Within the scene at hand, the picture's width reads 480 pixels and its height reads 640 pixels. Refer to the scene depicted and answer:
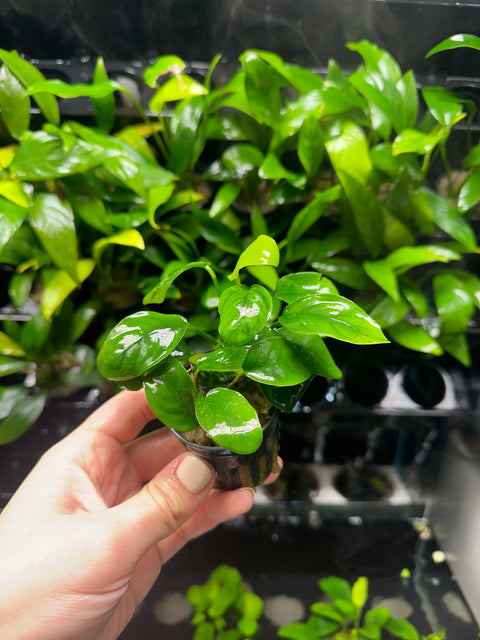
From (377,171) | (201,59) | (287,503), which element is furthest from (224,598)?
(201,59)

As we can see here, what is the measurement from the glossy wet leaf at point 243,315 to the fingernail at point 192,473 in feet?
0.78

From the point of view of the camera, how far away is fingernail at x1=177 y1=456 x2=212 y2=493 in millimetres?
581

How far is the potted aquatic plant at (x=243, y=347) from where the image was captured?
425 millimetres

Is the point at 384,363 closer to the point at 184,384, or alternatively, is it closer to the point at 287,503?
the point at 287,503

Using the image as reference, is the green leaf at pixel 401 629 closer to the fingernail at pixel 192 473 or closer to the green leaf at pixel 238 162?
the fingernail at pixel 192 473

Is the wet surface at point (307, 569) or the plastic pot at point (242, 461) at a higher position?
the plastic pot at point (242, 461)

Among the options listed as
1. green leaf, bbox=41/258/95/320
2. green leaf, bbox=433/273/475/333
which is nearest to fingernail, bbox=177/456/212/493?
green leaf, bbox=41/258/95/320

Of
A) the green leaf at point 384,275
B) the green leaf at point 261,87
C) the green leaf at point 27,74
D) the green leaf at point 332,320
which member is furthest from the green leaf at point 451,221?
the green leaf at point 27,74

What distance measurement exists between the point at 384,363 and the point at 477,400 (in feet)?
0.71

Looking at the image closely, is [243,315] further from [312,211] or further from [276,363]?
[312,211]

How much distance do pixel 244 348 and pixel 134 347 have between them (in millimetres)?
116

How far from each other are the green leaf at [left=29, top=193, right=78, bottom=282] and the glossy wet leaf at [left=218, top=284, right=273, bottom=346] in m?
0.38

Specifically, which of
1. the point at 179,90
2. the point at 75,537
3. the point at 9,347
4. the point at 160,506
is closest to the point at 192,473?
the point at 160,506

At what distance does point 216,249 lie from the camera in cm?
84
